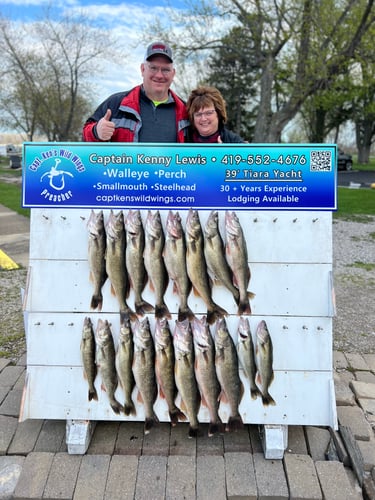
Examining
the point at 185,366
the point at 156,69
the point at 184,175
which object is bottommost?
the point at 185,366

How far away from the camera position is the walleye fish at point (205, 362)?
8.59ft

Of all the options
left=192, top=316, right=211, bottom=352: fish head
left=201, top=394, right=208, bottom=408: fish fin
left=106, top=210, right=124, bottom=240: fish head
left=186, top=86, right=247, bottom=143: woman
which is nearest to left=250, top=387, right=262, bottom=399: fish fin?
left=201, top=394, right=208, bottom=408: fish fin

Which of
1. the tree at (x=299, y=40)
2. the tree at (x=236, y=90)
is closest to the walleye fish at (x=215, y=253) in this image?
the tree at (x=299, y=40)

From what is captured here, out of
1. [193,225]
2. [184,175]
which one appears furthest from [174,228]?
[184,175]

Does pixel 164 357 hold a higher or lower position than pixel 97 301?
lower

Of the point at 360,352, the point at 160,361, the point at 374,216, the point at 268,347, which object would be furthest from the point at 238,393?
the point at 374,216

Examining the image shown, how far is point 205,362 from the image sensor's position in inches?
103

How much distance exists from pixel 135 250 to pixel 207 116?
1.26 m

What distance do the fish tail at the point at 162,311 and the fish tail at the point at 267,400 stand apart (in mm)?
859

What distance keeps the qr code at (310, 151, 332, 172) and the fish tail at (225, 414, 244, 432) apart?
1739 millimetres

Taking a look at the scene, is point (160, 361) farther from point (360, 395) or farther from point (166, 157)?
point (360, 395)

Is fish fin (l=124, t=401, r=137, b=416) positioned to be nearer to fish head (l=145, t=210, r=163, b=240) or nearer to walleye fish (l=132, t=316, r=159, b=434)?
walleye fish (l=132, t=316, r=159, b=434)

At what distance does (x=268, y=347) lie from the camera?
2660 millimetres

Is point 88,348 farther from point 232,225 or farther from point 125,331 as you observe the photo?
point 232,225
